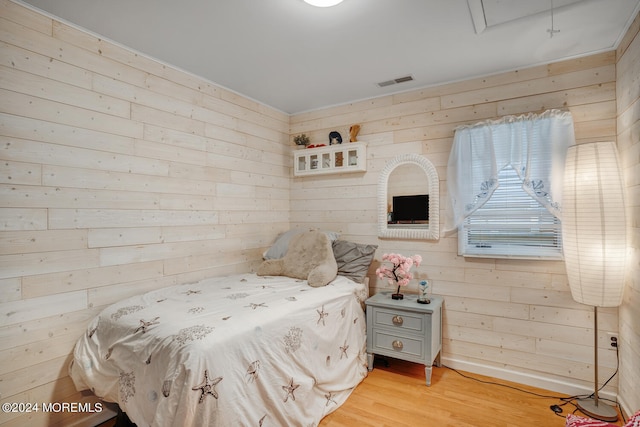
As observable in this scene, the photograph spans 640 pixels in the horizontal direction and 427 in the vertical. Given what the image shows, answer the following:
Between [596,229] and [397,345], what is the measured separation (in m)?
1.55

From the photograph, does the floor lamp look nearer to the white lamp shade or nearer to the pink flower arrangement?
the white lamp shade

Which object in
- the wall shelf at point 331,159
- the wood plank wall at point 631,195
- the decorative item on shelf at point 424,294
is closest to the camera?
the wood plank wall at point 631,195

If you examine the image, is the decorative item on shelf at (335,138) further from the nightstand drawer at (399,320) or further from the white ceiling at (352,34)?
the nightstand drawer at (399,320)

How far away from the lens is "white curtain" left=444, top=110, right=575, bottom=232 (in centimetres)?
242

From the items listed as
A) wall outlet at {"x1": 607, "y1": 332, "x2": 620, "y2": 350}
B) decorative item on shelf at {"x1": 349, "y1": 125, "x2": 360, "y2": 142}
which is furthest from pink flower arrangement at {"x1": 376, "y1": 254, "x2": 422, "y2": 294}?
wall outlet at {"x1": 607, "y1": 332, "x2": 620, "y2": 350}

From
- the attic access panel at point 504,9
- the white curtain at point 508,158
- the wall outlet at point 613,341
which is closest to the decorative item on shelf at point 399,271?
→ the white curtain at point 508,158

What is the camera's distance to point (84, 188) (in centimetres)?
208

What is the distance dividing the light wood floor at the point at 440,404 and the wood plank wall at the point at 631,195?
1.13ft

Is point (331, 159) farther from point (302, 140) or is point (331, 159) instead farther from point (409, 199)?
point (409, 199)

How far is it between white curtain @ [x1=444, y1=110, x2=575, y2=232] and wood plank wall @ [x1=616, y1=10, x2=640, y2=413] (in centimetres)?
32

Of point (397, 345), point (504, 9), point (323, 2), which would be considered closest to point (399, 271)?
point (397, 345)

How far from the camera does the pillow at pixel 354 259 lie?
2945 mm

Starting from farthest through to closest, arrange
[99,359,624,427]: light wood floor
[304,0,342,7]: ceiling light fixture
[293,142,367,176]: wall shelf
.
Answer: [293,142,367,176]: wall shelf
[99,359,624,427]: light wood floor
[304,0,342,7]: ceiling light fixture

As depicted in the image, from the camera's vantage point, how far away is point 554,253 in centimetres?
246
